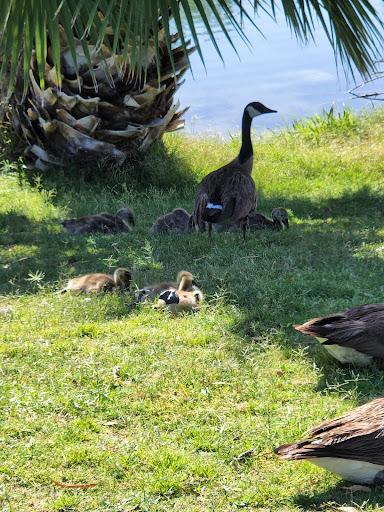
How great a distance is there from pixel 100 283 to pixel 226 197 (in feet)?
9.63

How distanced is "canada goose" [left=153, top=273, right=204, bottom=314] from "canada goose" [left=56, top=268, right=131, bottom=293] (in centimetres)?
84

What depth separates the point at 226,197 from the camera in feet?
31.5

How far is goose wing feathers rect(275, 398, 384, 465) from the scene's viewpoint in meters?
3.79

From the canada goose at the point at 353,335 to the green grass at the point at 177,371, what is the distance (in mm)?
171

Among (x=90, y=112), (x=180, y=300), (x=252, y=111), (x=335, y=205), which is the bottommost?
(x=335, y=205)

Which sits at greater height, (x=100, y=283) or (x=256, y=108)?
(x=256, y=108)

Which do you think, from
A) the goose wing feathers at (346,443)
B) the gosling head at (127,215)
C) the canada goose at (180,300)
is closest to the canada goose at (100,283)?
the canada goose at (180,300)

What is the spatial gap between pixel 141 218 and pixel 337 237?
374 centimetres

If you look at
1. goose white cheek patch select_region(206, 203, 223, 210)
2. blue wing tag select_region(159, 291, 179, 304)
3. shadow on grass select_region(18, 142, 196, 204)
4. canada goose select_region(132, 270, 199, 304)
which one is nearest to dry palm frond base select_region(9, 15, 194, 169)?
shadow on grass select_region(18, 142, 196, 204)

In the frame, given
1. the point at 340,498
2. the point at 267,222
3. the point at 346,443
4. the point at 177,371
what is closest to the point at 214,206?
the point at 267,222

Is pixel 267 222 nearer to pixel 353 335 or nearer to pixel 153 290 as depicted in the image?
pixel 153 290

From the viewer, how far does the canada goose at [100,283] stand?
7.44 meters

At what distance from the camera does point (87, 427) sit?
15.3 ft

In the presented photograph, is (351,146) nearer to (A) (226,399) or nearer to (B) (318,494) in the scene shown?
(A) (226,399)
